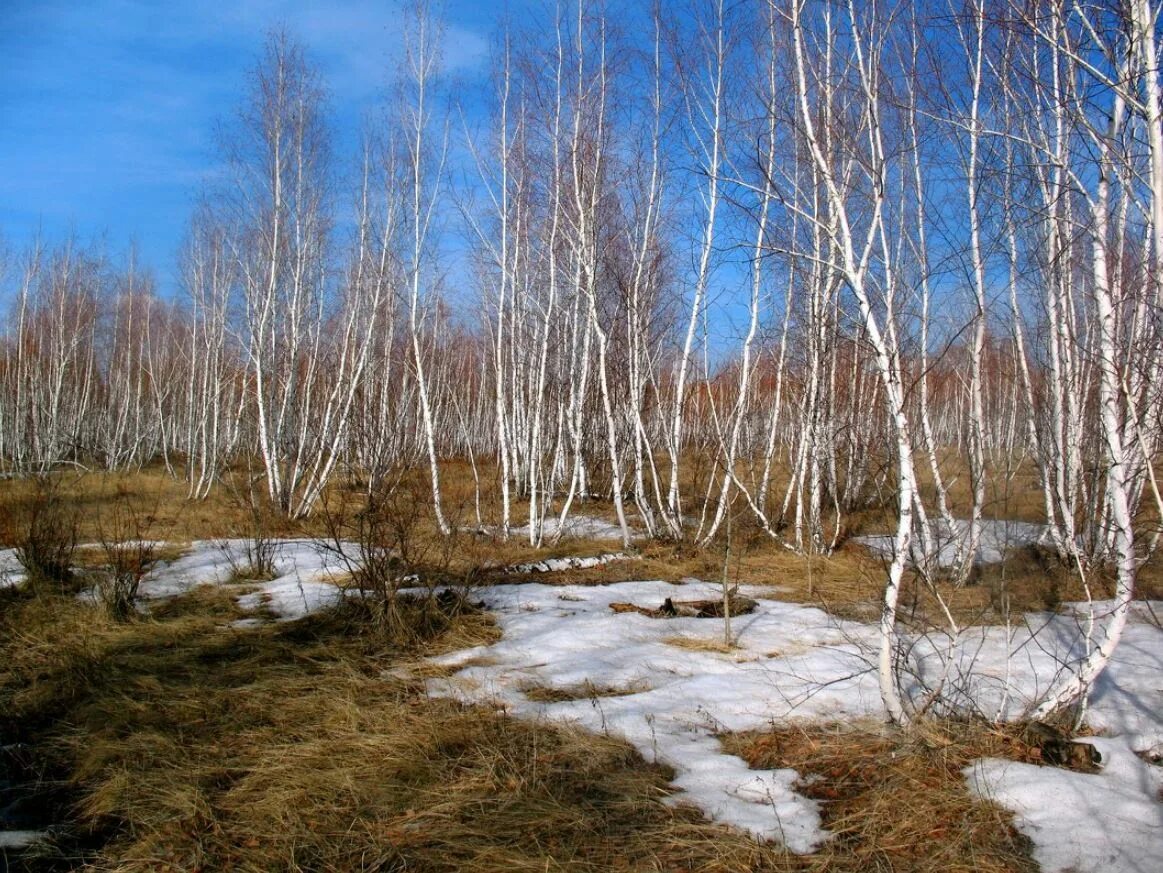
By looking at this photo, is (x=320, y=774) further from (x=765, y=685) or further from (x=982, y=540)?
(x=982, y=540)

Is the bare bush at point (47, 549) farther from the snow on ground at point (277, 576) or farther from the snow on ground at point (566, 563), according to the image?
the snow on ground at point (566, 563)

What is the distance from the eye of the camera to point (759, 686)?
4188mm

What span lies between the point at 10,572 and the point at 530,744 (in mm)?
A: 5807

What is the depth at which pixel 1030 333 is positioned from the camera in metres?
7.91

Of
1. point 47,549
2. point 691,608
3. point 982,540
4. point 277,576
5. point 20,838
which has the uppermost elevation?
point 47,549

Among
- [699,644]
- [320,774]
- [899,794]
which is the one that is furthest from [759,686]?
[320,774]

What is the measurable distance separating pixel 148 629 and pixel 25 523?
4715 millimetres

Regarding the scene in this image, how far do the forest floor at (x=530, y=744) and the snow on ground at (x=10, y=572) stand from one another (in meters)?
0.72

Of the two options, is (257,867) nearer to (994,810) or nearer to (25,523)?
(994,810)

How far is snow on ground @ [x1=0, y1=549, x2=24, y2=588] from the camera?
653 cm

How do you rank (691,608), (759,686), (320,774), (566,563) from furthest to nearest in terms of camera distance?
(566,563), (691,608), (759,686), (320,774)

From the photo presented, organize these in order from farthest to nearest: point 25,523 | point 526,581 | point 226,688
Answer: point 25,523
point 526,581
point 226,688

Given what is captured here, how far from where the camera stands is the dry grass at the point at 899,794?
2.47 metres

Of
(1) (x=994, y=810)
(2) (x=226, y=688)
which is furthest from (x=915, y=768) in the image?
(2) (x=226, y=688)
